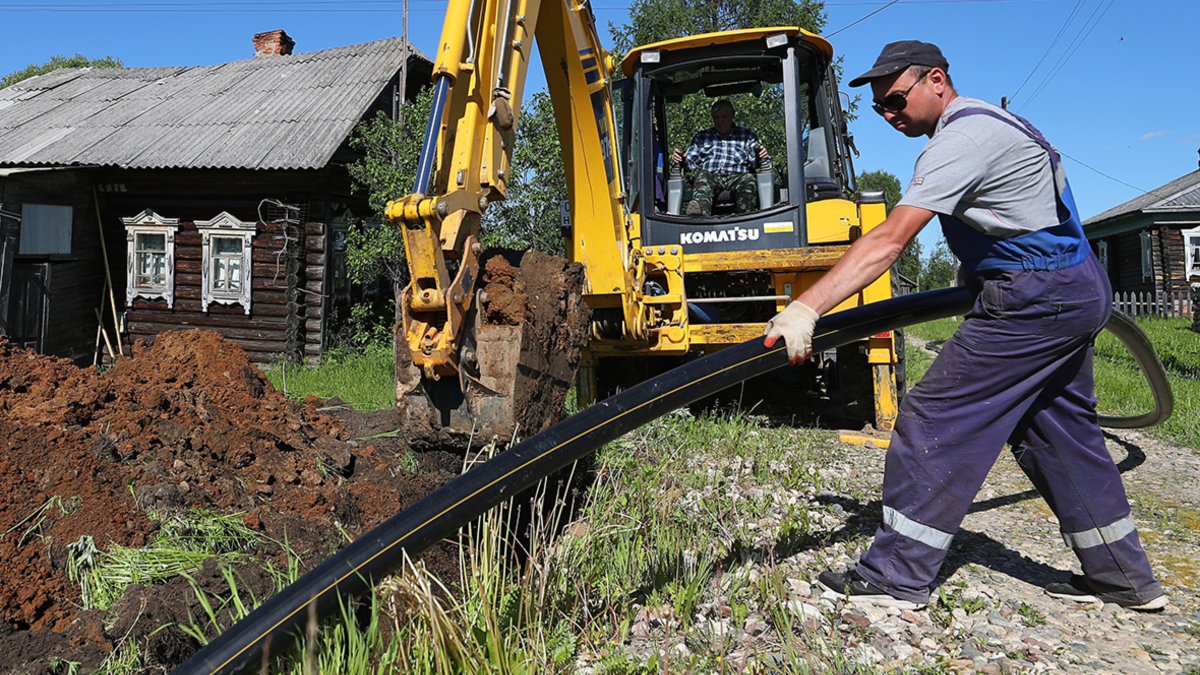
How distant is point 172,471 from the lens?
9.97 ft

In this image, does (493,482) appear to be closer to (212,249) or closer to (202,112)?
(212,249)

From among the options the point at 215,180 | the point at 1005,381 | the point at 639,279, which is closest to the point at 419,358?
the point at 1005,381

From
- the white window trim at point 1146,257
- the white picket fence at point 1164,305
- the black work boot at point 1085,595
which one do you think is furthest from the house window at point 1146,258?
the black work boot at point 1085,595

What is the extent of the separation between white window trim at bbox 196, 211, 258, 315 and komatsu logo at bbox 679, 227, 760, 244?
29.7 ft

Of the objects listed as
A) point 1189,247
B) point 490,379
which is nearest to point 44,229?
point 490,379

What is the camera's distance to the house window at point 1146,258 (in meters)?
24.9

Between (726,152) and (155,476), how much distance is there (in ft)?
15.9

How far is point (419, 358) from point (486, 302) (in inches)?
15.3

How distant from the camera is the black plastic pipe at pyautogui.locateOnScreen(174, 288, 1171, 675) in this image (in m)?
1.80

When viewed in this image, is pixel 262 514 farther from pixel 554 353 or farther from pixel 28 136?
pixel 28 136

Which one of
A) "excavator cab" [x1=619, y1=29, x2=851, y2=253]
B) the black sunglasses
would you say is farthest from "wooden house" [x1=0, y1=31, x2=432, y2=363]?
the black sunglasses

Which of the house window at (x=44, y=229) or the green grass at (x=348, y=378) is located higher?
the house window at (x=44, y=229)

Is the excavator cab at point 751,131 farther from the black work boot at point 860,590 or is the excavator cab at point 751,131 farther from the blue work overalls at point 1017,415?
the black work boot at point 860,590

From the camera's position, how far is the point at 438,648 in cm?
209
